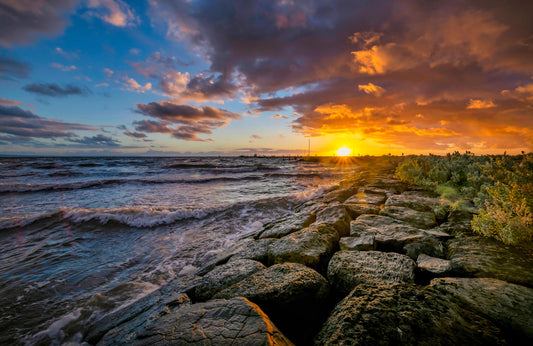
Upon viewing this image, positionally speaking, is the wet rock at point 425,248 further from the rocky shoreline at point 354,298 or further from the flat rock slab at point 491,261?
the flat rock slab at point 491,261

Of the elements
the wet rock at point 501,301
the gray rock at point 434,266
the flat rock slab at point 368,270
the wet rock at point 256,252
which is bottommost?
the wet rock at point 256,252

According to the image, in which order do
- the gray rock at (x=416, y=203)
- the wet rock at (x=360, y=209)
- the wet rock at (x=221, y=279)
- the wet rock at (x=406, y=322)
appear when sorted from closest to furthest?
1. the wet rock at (x=406, y=322)
2. the wet rock at (x=221, y=279)
3. the gray rock at (x=416, y=203)
4. the wet rock at (x=360, y=209)

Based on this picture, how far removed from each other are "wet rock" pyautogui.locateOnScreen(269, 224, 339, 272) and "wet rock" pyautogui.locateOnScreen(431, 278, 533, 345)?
1.64m

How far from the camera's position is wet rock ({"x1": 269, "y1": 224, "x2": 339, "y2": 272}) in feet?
11.8

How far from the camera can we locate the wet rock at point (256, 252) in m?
4.02

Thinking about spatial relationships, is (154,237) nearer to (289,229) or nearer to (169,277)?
(169,277)

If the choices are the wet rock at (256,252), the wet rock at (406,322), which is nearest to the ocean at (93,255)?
the wet rock at (256,252)

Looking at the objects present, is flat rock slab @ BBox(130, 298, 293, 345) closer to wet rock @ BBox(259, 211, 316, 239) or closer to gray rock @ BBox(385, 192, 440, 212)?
wet rock @ BBox(259, 211, 316, 239)

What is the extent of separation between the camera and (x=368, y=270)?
2.82 m

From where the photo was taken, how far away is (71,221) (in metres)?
8.15

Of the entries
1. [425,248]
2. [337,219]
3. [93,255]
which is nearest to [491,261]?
[425,248]

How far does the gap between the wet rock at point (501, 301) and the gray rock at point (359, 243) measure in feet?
4.31

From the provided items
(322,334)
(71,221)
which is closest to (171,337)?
(322,334)

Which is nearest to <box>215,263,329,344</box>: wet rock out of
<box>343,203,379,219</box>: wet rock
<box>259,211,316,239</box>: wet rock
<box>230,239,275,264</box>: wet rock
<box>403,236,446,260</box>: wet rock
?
<box>230,239,275,264</box>: wet rock
